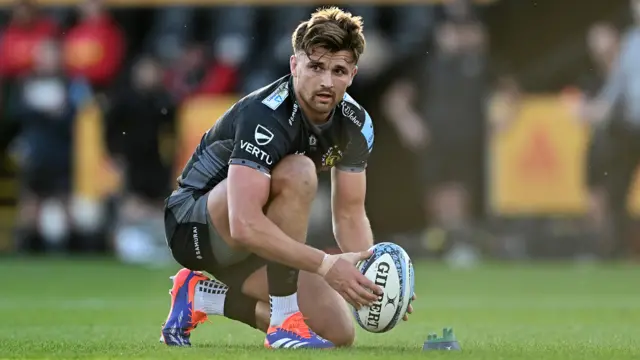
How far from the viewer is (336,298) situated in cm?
690

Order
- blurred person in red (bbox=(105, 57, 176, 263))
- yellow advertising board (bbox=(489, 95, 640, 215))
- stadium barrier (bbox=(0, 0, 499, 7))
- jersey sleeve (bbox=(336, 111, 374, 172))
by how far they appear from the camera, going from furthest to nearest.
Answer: stadium barrier (bbox=(0, 0, 499, 7)) → blurred person in red (bbox=(105, 57, 176, 263)) → yellow advertising board (bbox=(489, 95, 640, 215)) → jersey sleeve (bbox=(336, 111, 374, 172))

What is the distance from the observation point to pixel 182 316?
7.06 meters

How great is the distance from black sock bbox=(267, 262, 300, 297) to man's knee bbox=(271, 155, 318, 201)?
404 mm

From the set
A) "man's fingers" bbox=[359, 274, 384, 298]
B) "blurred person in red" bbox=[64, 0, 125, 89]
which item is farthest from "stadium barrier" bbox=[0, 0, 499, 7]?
"man's fingers" bbox=[359, 274, 384, 298]

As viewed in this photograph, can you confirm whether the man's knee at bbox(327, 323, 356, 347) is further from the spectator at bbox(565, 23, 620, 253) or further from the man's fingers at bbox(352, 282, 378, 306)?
the spectator at bbox(565, 23, 620, 253)

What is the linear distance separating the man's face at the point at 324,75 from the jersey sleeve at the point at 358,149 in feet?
1.20

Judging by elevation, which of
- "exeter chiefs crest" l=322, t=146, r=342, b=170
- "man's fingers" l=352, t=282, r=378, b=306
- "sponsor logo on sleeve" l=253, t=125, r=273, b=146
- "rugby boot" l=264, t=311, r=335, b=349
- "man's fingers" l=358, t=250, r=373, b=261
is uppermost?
"sponsor logo on sleeve" l=253, t=125, r=273, b=146

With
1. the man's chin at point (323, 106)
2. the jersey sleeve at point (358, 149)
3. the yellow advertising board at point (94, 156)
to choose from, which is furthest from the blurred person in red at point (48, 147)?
the man's chin at point (323, 106)

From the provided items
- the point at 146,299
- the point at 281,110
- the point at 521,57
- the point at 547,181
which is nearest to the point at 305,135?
the point at 281,110

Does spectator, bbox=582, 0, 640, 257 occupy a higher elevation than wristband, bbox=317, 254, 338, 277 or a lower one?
higher

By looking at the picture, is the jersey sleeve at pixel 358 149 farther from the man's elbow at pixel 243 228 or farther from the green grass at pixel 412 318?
the green grass at pixel 412 318

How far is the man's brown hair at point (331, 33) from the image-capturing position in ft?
21.2

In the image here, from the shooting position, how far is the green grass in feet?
21.5

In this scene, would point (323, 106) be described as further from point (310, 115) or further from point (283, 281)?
point (283, 281)
